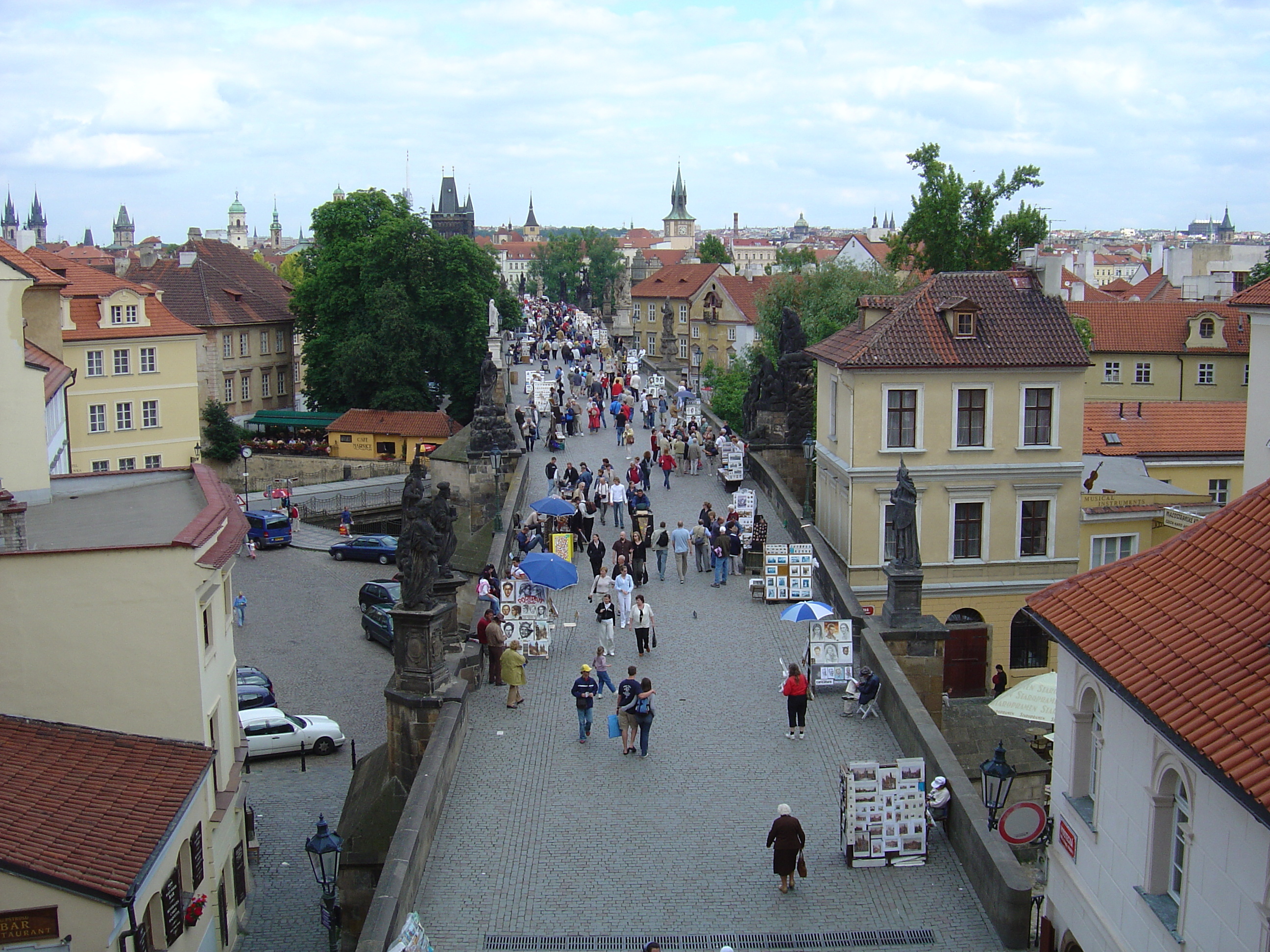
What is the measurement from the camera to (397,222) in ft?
211

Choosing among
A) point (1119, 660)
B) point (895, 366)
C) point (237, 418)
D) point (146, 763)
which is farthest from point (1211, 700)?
point (237, 418)

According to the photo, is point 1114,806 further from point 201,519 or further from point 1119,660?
point 201,519

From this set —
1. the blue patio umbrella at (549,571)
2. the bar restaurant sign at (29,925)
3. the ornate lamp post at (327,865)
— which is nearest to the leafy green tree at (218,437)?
the blue patio umbrella at (549,571)

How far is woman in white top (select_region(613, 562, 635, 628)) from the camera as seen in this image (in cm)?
2256

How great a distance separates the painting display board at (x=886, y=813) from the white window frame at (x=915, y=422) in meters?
16.8

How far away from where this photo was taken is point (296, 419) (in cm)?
6588

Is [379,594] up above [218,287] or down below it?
below

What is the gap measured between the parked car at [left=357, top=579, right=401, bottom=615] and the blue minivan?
10780 millimetres

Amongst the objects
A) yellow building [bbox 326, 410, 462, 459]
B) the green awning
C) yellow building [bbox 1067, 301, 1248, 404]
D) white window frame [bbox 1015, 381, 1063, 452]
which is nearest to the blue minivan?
yellow building [bbox 326, 410, 462, 459]

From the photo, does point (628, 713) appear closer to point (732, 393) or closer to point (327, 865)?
point (327, 865)

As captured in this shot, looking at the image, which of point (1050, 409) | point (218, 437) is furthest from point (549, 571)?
point (218, 437)

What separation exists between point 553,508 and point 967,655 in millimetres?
11084

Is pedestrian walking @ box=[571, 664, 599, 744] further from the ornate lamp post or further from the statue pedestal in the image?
the ornate lamp post

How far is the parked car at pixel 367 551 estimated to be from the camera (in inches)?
1870
